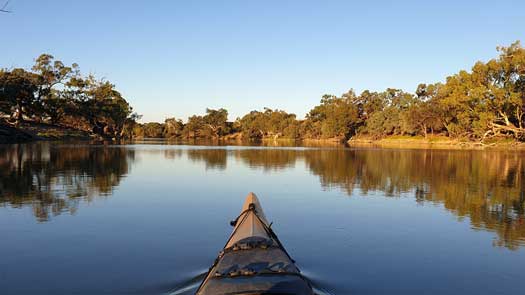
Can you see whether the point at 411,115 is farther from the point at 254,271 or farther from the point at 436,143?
the point at 254,271

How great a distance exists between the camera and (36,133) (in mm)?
80188

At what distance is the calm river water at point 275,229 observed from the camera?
8664mm

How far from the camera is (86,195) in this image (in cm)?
1919

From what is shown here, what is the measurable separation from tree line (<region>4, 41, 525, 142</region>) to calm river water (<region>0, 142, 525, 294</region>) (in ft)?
178

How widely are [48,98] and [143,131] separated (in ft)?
332

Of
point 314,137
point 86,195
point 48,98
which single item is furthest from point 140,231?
point 314,137

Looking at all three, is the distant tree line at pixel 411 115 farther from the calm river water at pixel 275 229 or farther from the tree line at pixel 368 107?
the calm river water at pixel 275 229

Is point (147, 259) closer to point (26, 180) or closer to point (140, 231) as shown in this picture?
point (140, 231)

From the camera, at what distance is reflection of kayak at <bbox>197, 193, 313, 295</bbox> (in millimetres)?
5504

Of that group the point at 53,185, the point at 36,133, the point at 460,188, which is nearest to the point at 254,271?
the point at 53,185

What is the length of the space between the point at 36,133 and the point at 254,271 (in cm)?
8691

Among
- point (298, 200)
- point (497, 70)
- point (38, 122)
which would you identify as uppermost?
point (497, 70)

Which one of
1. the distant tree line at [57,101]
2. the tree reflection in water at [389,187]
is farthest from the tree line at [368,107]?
the tree reflection in water at [389,187]

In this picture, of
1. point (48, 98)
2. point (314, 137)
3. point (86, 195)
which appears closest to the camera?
point (86, 195)
